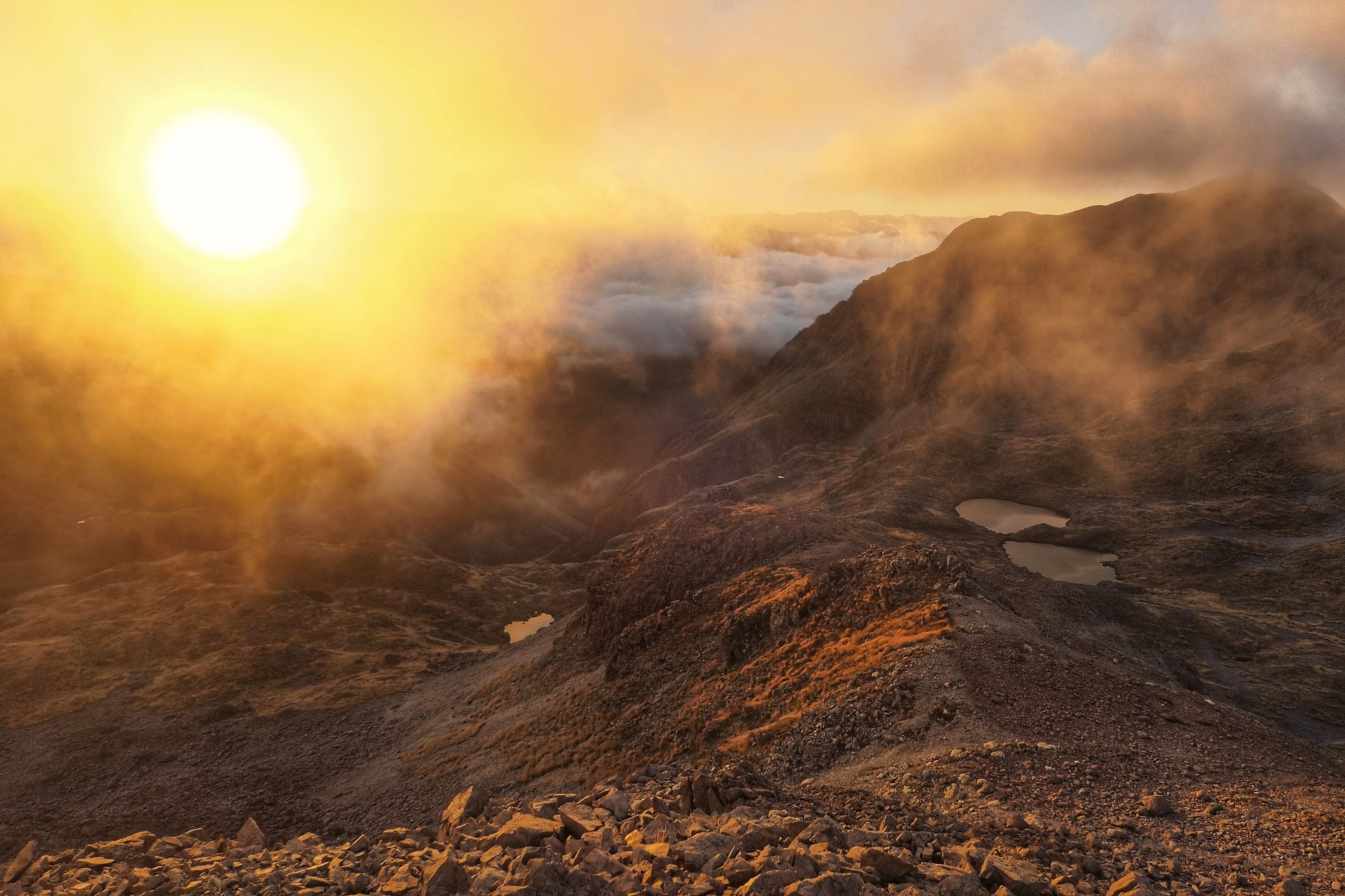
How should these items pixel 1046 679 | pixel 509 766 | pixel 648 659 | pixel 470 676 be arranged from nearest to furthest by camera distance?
pixel 1046 679
pixel 509 766
pixel 648 659
pixel 470 676

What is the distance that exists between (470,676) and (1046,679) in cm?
5230

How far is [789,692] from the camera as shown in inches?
1172

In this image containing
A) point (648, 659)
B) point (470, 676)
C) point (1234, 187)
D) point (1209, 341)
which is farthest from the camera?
point (1234, 187)

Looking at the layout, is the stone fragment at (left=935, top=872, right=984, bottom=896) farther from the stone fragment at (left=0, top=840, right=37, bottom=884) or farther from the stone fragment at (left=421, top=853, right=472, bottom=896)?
the stone fragment at (left=0, top=840, right=37, bottom=884)

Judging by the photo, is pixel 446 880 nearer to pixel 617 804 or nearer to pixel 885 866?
pixel 617 804

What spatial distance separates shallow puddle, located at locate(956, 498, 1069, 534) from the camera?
326 ft

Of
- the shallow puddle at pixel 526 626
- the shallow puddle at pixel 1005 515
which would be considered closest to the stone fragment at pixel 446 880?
the shallow puddle at pixel 526 626

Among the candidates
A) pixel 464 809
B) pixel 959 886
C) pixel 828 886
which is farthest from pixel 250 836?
pixel 959 886

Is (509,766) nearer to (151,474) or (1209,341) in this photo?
(151,474)

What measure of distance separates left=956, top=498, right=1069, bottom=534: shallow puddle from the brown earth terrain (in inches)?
89.2

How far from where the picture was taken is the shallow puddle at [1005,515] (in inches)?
3907

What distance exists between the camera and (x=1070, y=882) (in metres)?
14.0

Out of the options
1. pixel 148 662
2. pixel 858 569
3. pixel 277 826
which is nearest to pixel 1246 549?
pixel 858 569

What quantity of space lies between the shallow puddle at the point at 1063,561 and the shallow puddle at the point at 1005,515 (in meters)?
6.89
